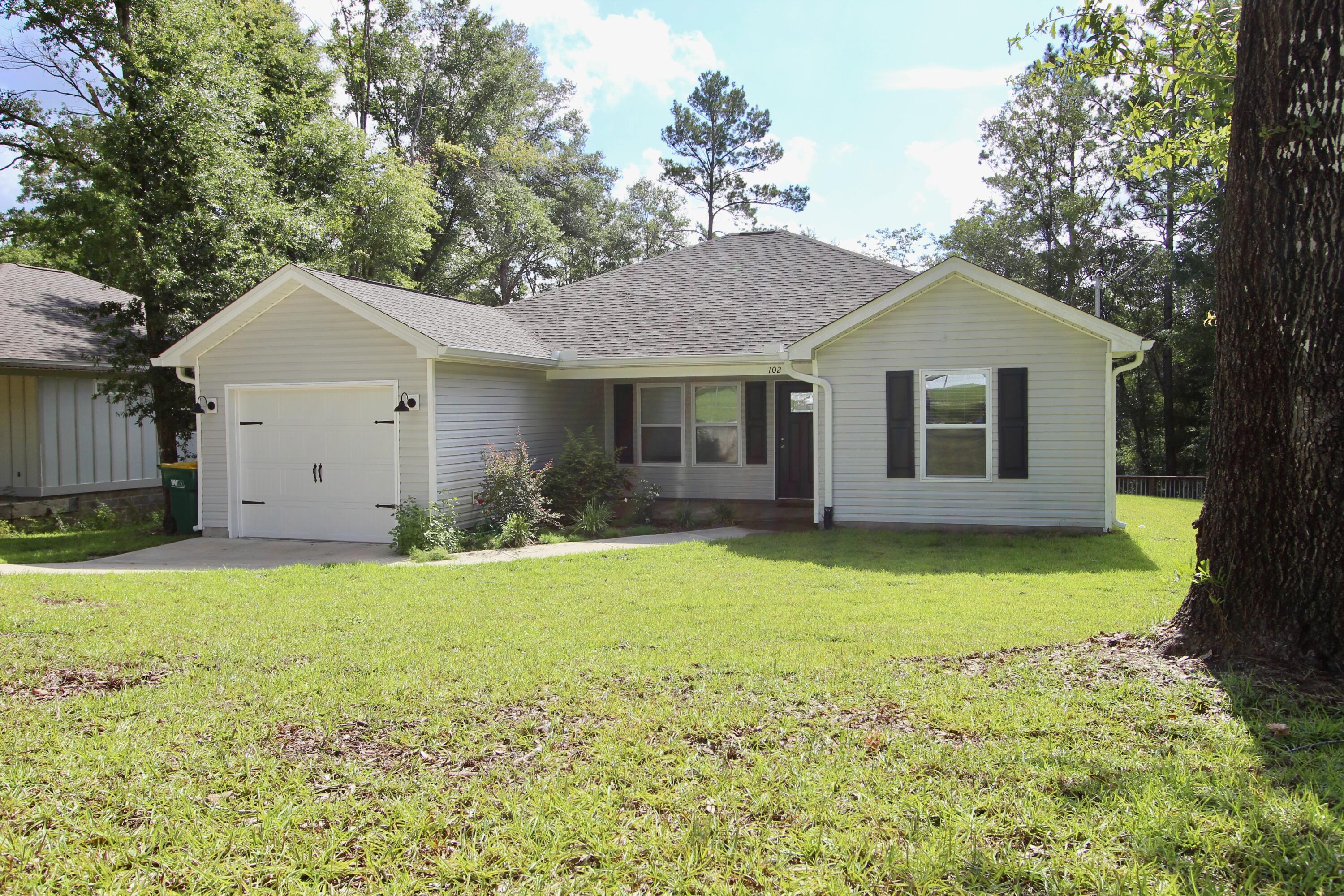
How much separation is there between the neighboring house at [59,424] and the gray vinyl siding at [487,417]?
23.0ft

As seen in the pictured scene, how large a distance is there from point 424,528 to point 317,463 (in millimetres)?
2227

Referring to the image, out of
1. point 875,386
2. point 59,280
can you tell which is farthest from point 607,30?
point 875,386

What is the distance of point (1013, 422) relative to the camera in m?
11.2

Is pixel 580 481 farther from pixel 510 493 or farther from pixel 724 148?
pixel 724 148

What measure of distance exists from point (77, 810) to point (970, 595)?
21.5 ft

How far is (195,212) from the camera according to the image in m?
13.3

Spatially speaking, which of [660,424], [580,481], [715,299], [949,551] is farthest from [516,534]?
[715,299]

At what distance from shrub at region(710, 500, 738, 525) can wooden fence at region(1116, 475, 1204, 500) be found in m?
10.3

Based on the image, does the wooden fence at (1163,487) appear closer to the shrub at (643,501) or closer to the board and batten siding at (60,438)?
the shrub at (643,501)

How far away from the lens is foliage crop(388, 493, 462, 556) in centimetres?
1077

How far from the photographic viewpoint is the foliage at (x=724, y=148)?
117 ft

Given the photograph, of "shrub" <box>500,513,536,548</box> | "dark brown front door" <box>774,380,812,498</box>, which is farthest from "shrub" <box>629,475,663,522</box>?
"dark brown front door" <box>774,380,812,498</box>

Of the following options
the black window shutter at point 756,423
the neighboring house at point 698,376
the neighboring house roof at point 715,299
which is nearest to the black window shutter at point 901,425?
the neighboring house at point 698,376

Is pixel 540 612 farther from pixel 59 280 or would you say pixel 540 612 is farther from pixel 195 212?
pixel 59 280
